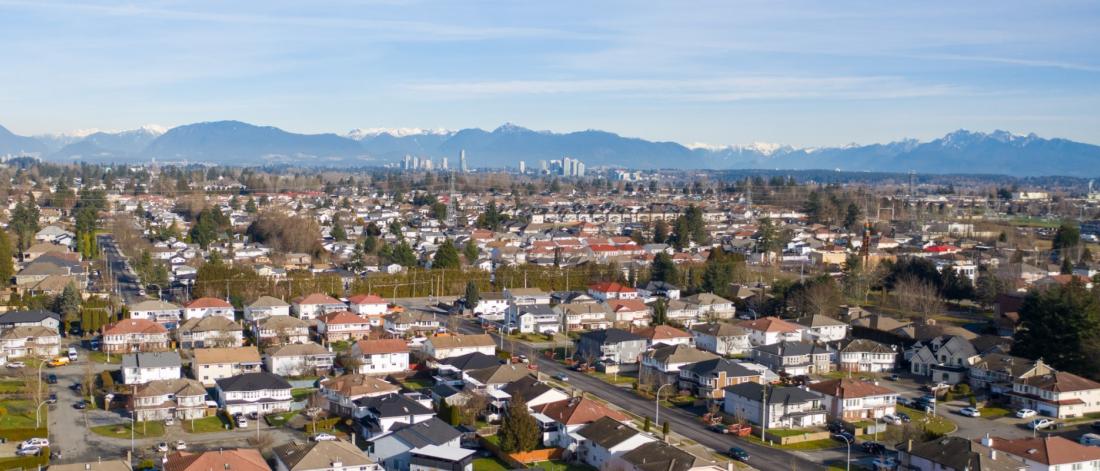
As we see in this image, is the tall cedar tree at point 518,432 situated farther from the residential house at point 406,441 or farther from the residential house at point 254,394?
the residential house at point 254,394

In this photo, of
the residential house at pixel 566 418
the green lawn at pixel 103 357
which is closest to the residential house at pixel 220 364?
the green lawn at pixel 103 357

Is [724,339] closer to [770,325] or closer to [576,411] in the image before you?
[770,325]

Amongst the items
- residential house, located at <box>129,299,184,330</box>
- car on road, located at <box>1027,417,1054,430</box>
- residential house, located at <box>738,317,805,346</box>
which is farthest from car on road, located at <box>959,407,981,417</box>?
residential house, located at <box>129,299,184,330</box>

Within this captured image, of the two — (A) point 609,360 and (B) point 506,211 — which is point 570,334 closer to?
(A) point 609,360

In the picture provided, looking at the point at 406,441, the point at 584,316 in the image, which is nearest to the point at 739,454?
the point at 406,441

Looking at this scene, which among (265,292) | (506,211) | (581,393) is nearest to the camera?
(581,393)

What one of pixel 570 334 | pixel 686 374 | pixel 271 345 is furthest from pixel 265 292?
pixel 686 374
